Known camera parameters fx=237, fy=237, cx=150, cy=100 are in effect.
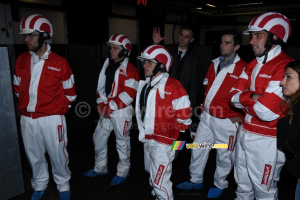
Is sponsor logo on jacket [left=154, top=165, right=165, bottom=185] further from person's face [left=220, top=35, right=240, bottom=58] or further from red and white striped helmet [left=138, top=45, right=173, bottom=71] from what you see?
person's face [left=220, top=35, right=240, bottom=58]

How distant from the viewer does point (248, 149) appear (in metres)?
2.08

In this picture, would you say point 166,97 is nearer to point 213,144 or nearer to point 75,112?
point 213,144

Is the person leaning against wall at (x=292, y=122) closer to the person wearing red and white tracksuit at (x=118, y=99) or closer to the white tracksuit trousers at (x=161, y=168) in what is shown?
the white tracksuit trousers at (x=161, y=168)

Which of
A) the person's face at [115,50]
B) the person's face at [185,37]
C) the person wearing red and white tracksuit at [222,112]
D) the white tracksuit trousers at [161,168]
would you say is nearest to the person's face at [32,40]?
the person's face at [115,50]

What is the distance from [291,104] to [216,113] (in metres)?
1.05

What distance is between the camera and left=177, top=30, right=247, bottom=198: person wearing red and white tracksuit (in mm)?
2611

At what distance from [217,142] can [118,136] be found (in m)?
1.19

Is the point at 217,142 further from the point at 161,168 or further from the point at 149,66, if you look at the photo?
the point at 149,66

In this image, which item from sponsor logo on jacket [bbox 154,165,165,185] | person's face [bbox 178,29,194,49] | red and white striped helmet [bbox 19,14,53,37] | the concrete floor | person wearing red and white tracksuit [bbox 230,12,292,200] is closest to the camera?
person wearing red and white tracksuit [bbox 230,12,292,200]

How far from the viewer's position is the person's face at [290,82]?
163 cm

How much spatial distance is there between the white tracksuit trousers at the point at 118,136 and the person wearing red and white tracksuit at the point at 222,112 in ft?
2.79

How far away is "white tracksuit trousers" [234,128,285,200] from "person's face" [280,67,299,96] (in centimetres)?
49

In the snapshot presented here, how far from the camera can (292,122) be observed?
158cm

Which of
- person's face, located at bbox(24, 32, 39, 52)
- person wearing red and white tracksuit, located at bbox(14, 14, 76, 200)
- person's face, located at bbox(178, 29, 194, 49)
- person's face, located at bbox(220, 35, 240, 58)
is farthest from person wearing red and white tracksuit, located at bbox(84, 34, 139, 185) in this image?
person's face, located at bbox(220, 35, 240, 58)
